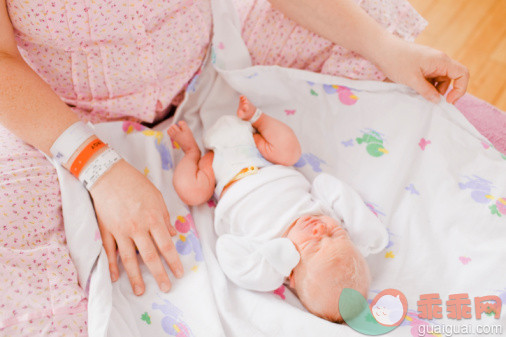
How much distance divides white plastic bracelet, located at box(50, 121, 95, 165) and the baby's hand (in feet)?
2.51

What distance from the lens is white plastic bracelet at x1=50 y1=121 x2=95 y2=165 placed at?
0.96m

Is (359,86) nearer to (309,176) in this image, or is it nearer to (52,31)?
(309,176)

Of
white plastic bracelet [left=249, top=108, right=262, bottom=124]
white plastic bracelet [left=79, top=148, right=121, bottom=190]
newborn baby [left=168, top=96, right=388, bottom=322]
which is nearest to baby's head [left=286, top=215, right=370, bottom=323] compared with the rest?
newborn baby [left=168, top=96, right=388, bottom=322]

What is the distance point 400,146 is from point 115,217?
2.37 ft

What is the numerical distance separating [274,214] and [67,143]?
0.48 metres

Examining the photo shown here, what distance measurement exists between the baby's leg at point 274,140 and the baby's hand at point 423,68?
12.7 inches

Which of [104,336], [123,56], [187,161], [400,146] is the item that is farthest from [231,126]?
[104,336]

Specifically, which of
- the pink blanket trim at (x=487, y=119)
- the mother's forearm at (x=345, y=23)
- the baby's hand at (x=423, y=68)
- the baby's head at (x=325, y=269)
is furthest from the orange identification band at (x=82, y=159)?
the pink blanket trim at (x=487, y=119)

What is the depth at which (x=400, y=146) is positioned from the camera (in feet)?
3.91

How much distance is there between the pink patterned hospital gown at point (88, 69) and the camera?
83cm

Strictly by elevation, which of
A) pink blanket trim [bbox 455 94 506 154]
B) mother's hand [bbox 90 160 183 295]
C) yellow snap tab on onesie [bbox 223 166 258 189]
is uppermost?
pink blanket trim [bbox 455 94 506 154]

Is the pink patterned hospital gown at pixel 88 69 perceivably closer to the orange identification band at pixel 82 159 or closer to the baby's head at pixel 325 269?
the orange identification band at pixel 82 159

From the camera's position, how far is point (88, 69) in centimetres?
106

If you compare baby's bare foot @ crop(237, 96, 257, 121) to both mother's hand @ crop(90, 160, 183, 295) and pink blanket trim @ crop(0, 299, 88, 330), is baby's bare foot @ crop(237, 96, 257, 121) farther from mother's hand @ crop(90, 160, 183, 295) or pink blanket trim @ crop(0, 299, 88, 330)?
pink blanket trim @ crop(0, 299, 88, 330)
